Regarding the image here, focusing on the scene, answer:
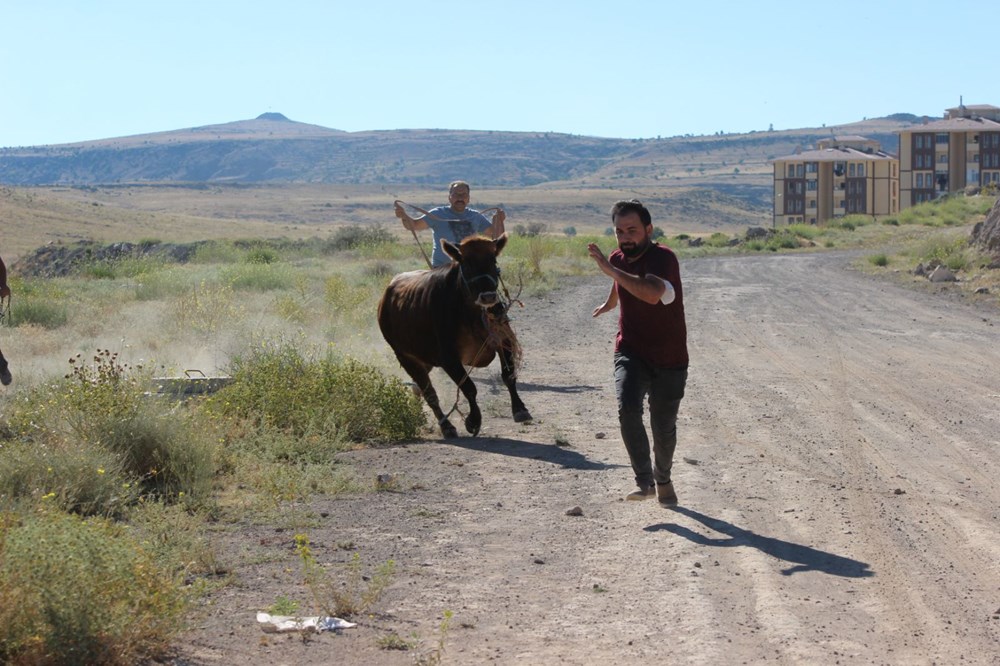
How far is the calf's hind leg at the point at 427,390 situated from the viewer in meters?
11.5

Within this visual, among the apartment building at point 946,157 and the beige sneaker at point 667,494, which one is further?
the apartment building at point 946,157

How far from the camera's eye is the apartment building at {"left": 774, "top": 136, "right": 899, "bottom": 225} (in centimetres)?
11519

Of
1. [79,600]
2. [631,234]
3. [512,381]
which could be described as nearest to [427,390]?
[512,381]

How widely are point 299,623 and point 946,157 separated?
11438 centimetres

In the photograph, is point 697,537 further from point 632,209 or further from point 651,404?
point 632,209

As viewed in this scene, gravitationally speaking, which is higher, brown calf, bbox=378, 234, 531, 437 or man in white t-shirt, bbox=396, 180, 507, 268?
man in white t-shirt, bbox=396, 180, 507, 268

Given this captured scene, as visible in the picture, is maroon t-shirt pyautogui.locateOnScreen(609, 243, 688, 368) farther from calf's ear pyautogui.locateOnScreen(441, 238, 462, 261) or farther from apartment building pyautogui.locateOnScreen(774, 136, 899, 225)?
apartment building pyautogui.locateOnScreen(774, 136, 899, 225)

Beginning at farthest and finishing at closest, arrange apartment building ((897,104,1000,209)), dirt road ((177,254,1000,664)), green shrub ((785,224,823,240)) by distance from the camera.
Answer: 1. apartment building ((897,104,1000,209))
2. green shrub ((785,224,823,240))
3. dirt road ((177,254,1000,664))

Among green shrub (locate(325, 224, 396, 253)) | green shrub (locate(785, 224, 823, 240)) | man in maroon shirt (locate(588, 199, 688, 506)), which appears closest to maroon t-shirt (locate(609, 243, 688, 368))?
man in maroon shirt (locate(588, 199, 688, 506))

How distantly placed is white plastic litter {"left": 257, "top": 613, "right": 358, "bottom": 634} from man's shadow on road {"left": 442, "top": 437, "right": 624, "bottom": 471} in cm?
409

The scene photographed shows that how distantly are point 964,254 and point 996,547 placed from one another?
25.7m

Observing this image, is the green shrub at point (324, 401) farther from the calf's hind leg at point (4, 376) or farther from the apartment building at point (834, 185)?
the apartment building at point (834, 185)

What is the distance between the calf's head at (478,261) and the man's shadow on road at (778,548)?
3.11 meters

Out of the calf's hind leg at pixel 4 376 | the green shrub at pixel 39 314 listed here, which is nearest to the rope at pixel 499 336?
the calf's hind leg at pixel 4 376
